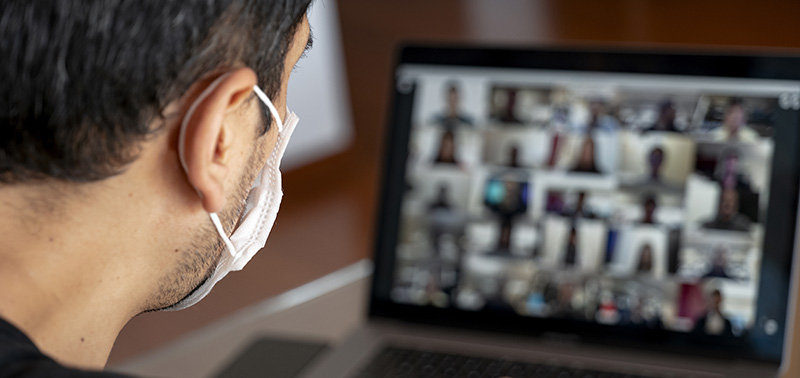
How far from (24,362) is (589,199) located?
1.77 feet

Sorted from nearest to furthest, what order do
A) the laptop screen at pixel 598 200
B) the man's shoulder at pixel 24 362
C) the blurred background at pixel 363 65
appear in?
the man's shoulder at pixel 24 362 < the laptop screen at pixel 598 200 < the blurred background at pixel 363 65

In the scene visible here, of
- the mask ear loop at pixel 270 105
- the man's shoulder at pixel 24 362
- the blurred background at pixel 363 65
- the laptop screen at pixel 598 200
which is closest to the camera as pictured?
the man's shoulder at pixel 24 362

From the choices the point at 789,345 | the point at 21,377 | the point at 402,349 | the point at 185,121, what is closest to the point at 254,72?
the point at 185,121

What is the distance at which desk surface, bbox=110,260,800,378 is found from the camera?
0.78m

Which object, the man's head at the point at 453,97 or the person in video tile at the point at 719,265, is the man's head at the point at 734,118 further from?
the man's head at the point at 453,97

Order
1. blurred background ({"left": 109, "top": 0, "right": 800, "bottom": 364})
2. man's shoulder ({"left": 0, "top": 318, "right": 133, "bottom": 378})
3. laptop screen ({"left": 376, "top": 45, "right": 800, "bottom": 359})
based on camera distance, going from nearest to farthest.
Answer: man's shoulder ({"left": 0, "top": 318, "right": 133, "bottom": 378}) → laptop screen ({"left": 376, "top": 45, "right": 800, "bottom": 359}) → blurred background ({"left": 109, "top": 0, "right": 800, "bottom": 364})

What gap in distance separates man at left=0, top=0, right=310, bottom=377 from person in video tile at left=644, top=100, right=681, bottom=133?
0.41m

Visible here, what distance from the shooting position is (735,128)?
705 mm

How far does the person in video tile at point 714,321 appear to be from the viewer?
0.70 m

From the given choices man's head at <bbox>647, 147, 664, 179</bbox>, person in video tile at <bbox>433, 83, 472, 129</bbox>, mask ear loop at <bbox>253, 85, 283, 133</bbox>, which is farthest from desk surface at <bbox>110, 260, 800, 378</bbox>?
mask ear loop at <bbox>253, 85, 283, 133</bbox>

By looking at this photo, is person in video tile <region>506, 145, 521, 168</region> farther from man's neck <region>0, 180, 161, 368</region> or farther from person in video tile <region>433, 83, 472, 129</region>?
man's neck <region>0, 180, 161, 368</region>

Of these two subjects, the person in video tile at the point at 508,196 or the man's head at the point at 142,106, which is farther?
the person in video tile at the point at 508,196

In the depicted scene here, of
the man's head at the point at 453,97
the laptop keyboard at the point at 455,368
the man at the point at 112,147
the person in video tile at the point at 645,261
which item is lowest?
the laptop keyboard at the point at 455,368

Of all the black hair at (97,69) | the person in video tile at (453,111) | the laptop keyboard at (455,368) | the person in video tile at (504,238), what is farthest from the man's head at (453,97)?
the black hair at (97,69)
